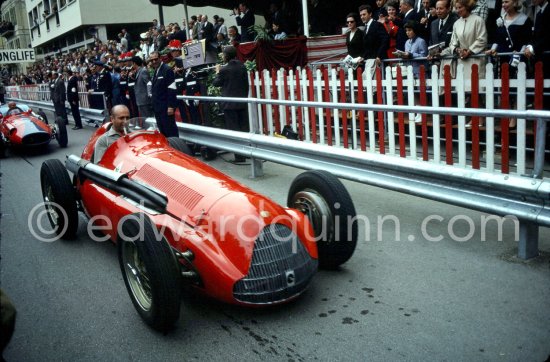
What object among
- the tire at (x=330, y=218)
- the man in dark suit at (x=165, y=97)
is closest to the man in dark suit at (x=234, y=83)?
the man in dark suit at (x=165, y=97)

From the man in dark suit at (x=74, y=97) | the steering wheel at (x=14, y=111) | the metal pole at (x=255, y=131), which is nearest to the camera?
the metal pole at (x=255, y=131)

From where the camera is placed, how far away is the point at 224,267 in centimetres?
343

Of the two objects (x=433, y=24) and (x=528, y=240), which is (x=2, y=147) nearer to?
(x=433, y=24)

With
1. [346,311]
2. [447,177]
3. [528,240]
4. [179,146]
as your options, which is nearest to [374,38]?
[179,146]

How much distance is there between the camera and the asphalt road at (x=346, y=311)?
3.20 metres

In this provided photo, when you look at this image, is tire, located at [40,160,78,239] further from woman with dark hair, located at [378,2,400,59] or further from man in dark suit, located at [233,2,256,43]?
man in dark suit, located at [233,2,256,43]

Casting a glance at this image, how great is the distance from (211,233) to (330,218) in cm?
99

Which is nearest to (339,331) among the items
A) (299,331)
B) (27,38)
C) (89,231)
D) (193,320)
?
(299,331)

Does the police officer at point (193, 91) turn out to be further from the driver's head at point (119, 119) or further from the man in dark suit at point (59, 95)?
the man in dark suit at point (59, 95)

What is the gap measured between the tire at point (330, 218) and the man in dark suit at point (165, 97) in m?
5.40

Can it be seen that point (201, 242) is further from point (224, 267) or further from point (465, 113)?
point (465, 113)

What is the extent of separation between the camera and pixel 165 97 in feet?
30.5

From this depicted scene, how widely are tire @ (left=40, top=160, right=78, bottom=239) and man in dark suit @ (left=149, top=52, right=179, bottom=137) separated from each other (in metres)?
3.82

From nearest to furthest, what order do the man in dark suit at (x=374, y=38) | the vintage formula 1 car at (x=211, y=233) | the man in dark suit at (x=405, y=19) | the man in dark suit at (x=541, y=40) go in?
the vintage formula 1 car at (x=211, y=233), the man in dark suit at (x=541, y=40), the man in dark suit at (x=374, y=38), the man in dark suit at (x=405, y=19)
